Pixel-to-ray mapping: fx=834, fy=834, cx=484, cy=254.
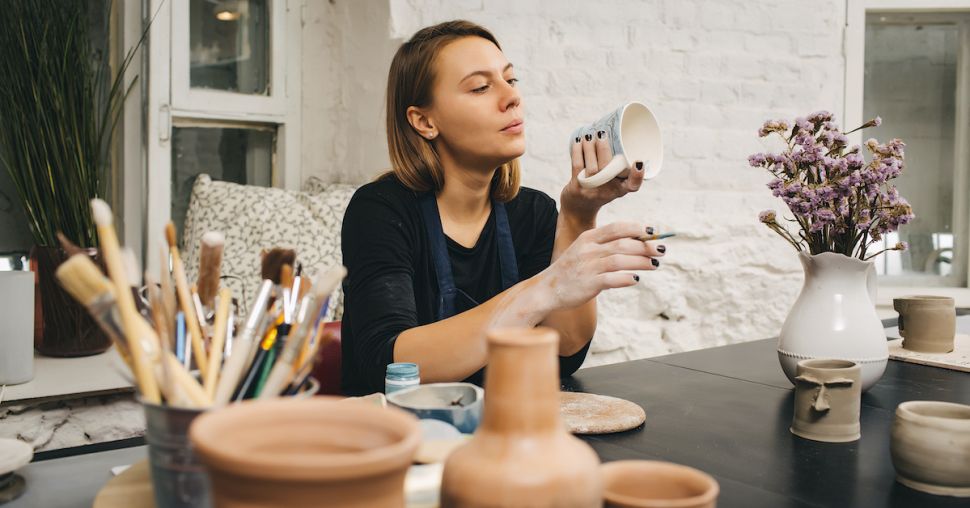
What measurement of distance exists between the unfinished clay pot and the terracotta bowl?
0.37 meters

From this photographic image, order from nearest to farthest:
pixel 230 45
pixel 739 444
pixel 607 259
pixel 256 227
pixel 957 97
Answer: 1. pixel 739 444
2. pixel 607 259
3. pixel 256 227
4. pixel 230 45
5. pixel 957 97

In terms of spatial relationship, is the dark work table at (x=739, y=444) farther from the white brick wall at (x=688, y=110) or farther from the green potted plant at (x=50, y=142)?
the green potted plant at (x=50, y=142)

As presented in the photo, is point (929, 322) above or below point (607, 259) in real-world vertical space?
below

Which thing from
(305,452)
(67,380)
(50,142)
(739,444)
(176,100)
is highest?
(176,100)

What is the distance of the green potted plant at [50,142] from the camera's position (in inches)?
80.0

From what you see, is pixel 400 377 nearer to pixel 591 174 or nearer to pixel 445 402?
pixel 445 402

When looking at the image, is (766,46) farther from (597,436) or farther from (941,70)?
(597,436)

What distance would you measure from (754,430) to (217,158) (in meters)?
2.11

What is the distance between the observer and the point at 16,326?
1.80 m

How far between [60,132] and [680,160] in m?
1.76

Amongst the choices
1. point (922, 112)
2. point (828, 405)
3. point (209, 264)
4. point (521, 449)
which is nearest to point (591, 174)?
point (828, 405)

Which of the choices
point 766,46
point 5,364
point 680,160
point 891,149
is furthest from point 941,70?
point 5,364

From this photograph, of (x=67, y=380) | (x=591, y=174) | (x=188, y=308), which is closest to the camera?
(x=188, y=308)

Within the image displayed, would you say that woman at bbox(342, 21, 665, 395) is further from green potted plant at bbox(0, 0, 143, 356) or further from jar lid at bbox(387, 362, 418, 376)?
green potted plant at bbox(0, 0, 143, 356)
